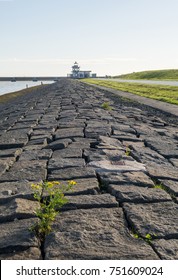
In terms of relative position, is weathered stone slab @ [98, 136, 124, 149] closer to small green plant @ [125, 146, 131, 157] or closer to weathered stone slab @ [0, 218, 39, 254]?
small green plant @ [125, 146, 131, 157]

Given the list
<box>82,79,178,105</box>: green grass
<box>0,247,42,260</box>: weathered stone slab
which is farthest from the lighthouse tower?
<box>0,247,42,260</box>: weathered stone slab

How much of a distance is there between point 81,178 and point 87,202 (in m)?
0.68

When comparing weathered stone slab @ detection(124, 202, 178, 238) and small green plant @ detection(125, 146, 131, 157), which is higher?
small green plant @ detection(125, 146, 131, 157)

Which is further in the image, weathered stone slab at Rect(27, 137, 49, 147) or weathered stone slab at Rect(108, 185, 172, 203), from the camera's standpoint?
weathered stone slab at Rect(27, 137, 49, 147)

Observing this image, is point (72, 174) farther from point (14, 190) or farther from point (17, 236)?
point (17, 236)

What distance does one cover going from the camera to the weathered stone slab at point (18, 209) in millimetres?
Answer: 2906

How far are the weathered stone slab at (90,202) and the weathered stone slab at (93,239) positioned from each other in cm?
11

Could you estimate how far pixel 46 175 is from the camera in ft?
13.1

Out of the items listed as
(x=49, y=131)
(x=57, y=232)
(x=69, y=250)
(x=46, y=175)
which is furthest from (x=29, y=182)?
(x=49, y=131)

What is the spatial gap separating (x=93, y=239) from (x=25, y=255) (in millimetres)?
499

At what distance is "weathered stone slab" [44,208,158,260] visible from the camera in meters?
2.35

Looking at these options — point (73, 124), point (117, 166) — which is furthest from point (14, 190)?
point (73, 124)

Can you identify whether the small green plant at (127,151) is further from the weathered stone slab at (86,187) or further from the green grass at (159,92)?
the green grass at (159,92)

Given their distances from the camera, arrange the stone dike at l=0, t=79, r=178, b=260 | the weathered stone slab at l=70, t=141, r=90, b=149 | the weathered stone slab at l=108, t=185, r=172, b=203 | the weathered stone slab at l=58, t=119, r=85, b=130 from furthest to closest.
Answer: the weathered stone slab at l=58, t=119, r=85, b=130, the weathered stone slab at l=70, t=141, r=90, b=149, the weathered stone slab at l=108, t=185, r=172, b=203, the stone dike at l=0, t=79, r=178, b=260
